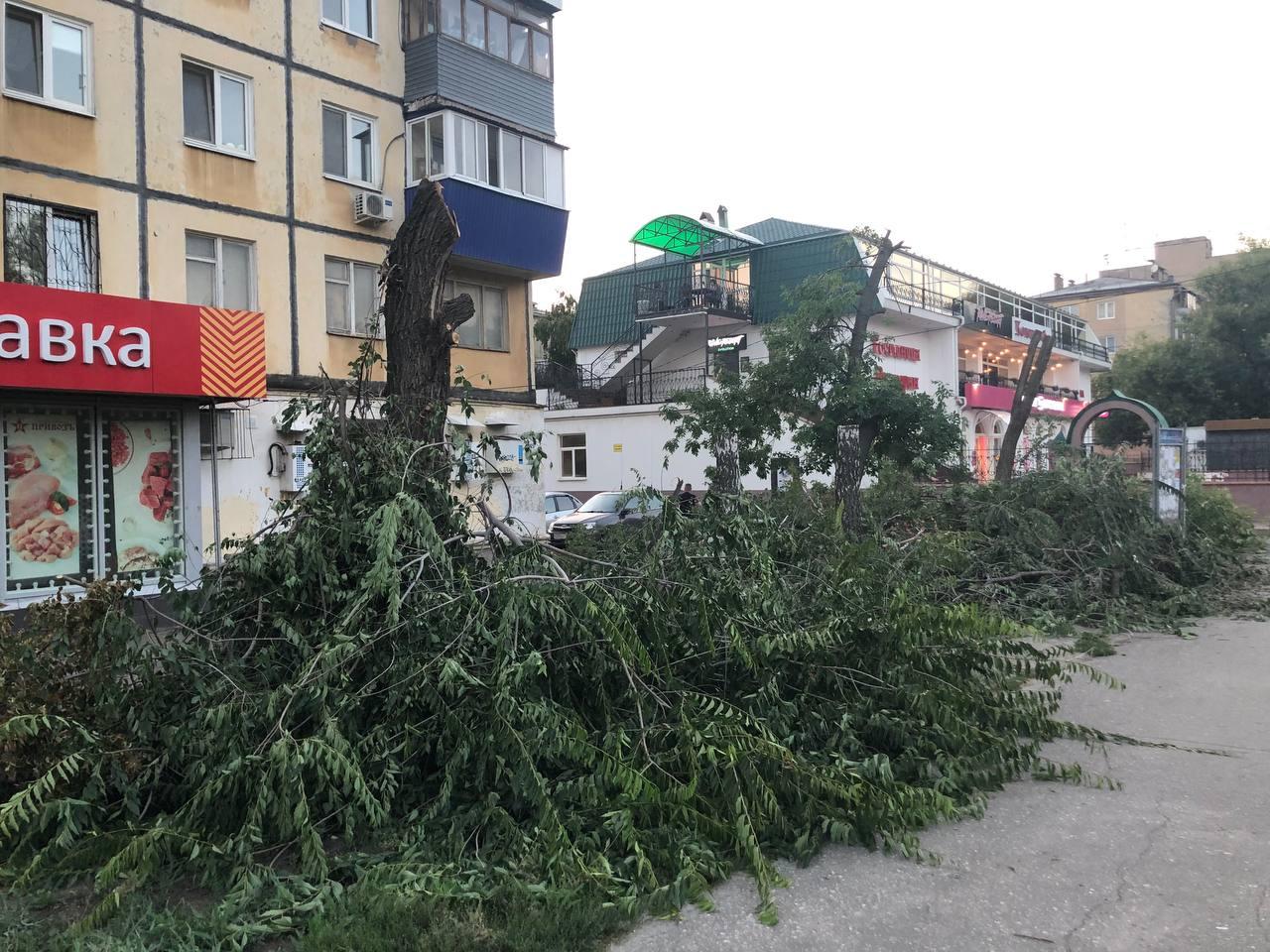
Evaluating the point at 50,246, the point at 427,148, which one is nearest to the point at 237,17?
the point at 427,148

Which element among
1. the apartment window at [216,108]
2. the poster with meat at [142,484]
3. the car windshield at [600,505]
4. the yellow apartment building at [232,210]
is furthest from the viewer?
the car windshield at [600,505]

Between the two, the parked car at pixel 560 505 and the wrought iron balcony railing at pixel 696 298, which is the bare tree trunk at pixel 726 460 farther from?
the wrought iron balcony railing at pixel 696 298

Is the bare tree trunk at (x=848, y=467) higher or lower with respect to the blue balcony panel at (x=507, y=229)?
lower

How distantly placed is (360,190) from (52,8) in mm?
5211

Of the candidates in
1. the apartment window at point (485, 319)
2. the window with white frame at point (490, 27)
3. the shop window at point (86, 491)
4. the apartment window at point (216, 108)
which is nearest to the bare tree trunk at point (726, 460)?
the apartment window at point (485, 319)

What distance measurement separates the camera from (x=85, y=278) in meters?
13.6

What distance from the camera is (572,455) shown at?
34.8 meters

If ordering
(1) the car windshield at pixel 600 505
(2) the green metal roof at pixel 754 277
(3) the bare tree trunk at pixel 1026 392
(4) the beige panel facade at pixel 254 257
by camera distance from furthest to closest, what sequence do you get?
(2) the green metal roof at pixel 754 277, (1) the car windshield at pixel 600 505, (3) the bare tree trunk at pixel 1026 392, (4) the beige panel facade at pixel 254 257

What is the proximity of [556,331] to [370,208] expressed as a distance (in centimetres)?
3121

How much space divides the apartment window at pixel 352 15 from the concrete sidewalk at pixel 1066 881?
54.9 ft

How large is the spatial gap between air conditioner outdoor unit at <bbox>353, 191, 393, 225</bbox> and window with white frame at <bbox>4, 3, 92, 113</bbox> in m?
4.44

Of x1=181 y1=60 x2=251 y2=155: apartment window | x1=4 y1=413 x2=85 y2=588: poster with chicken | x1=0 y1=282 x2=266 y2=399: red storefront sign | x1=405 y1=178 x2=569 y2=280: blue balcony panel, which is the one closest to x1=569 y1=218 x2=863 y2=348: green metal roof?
x1=405 y1=178 x2=569 y2=280: blue balcony panel

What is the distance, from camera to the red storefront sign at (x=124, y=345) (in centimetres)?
1155

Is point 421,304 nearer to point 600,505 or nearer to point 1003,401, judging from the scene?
point 600,505
